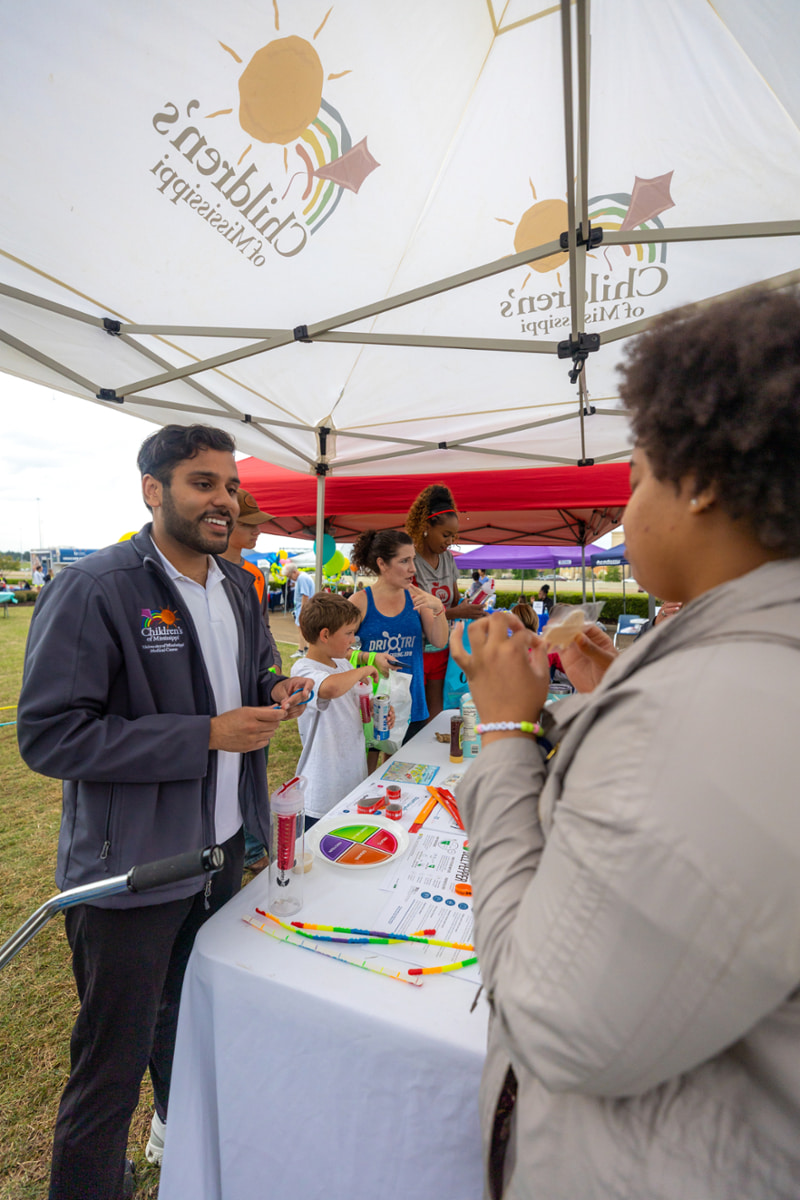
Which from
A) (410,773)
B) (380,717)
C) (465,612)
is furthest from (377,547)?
(410,773)

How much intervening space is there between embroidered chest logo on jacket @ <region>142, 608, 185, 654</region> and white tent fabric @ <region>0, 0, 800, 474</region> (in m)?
1.58

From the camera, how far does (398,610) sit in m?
3.08

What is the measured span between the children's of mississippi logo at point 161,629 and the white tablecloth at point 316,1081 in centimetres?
76

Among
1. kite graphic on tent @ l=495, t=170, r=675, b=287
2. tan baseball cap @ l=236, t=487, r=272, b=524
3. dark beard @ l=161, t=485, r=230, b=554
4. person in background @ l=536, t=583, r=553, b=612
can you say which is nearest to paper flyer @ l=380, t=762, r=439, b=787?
dark beard @ l=161, t=485, r=230, b=554

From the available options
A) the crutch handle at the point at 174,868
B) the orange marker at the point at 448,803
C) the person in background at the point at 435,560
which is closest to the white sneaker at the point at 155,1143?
the orange marker at the point at 448,803

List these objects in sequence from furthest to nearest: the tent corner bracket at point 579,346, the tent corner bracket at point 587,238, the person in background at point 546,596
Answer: the person in background at point 546,596, the tent corner bracket at point 579,346, the tent corner bracket at point 587,238

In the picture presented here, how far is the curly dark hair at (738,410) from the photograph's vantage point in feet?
1.71

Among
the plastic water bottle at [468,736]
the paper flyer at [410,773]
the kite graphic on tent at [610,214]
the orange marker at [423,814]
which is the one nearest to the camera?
the orange marker at [423,814]

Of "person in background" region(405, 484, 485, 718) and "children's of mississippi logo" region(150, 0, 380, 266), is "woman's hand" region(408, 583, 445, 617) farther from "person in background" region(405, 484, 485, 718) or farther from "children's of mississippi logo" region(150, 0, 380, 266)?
"children's of mississippi logo" region(150, 0, 380, 266)

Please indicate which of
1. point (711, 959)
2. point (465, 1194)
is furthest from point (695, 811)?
point (465, 1194)

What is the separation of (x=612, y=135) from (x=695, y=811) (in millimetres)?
2764

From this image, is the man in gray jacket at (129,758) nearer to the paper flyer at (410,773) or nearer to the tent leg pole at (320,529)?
the paper flyer at (410,773)

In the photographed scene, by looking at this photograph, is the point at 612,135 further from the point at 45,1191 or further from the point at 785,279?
the point at 45,1191

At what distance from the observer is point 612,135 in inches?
82.5
